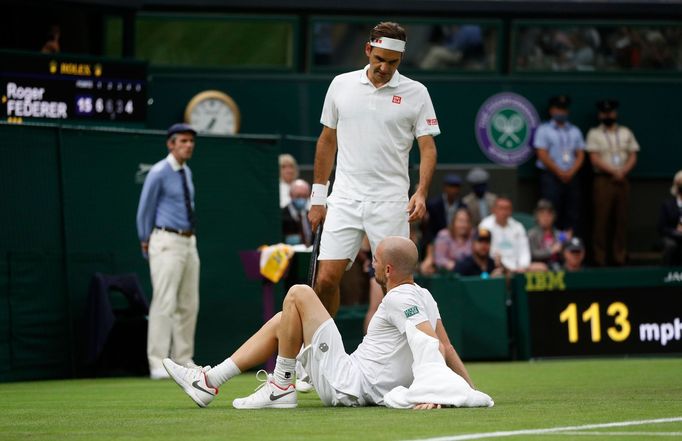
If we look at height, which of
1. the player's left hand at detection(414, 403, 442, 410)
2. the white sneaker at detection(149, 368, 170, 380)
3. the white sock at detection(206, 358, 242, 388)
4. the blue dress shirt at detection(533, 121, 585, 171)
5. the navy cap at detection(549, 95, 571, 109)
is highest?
the navy cap at detection(549, 95, 571, 109)

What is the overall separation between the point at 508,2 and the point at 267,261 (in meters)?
10.5

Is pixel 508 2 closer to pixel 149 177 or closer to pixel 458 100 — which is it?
pixel 458 100

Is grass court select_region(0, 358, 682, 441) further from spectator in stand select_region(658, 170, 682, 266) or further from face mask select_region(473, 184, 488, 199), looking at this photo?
face mask select_region(473, 184, 488, 199)

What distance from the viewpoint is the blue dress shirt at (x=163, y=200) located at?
1400cm

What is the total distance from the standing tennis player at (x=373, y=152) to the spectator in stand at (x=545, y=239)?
30.3 feet

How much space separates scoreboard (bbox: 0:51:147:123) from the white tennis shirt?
8.47 m

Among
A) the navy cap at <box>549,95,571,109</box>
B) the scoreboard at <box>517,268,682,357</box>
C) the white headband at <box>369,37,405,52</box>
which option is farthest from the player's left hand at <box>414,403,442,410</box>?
the navy cap at <box>549,95,571,109</box>

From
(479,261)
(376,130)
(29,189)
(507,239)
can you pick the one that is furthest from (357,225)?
(507,239)

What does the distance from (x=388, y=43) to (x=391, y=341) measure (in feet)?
8.00

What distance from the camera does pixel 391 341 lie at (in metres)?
8.46

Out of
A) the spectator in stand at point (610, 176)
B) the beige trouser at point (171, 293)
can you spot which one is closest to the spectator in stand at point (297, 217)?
the beige trouser at point (171, 293)

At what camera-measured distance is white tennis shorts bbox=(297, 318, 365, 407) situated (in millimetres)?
8430

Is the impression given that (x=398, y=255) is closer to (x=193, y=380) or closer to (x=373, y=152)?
(x=193, y=380)

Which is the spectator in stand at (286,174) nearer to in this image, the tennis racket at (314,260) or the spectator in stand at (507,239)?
the spectator in stand at (507,239)
